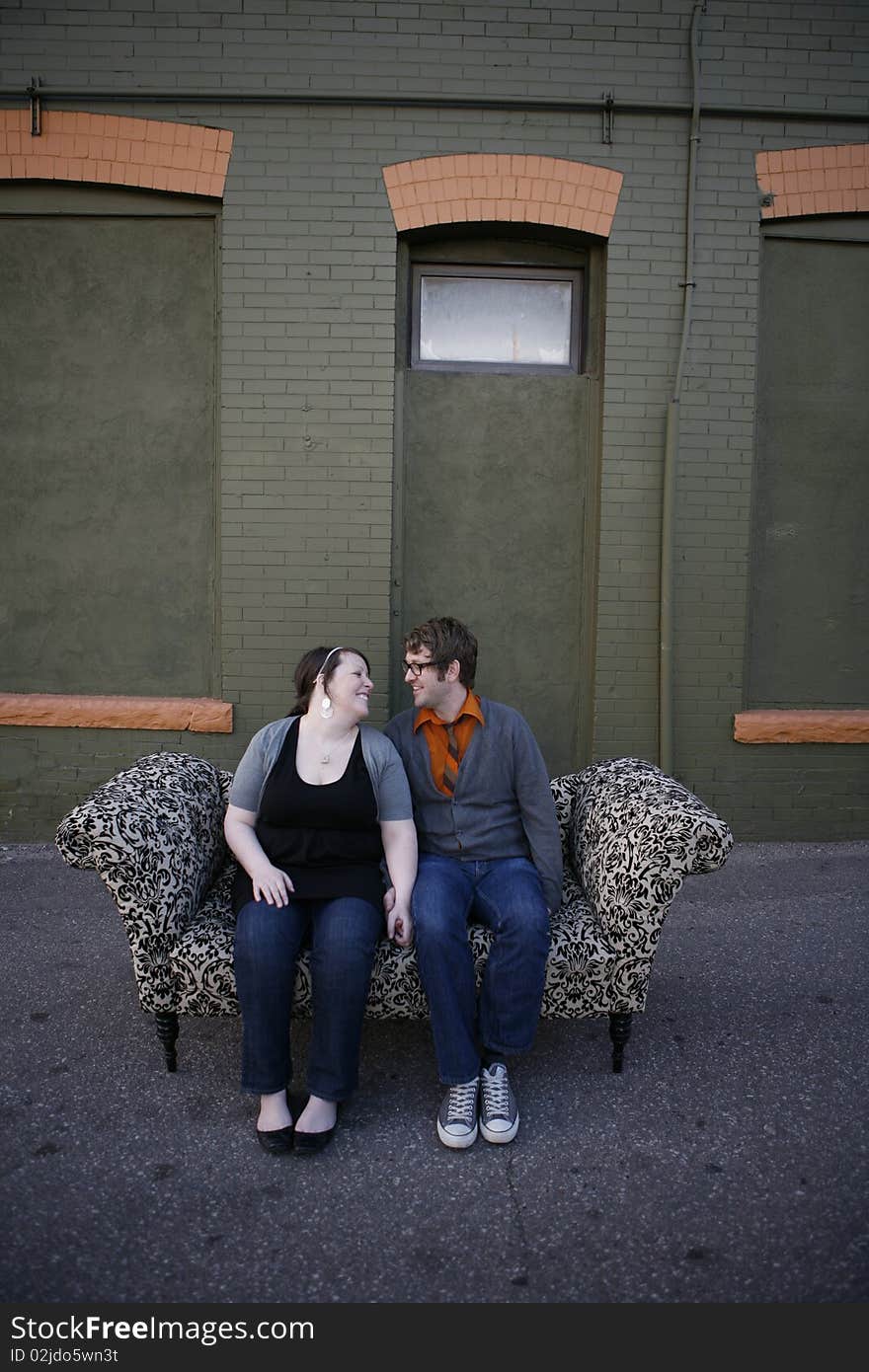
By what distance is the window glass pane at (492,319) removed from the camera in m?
5.77

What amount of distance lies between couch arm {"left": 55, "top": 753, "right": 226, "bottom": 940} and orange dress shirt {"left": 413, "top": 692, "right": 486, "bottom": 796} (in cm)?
81

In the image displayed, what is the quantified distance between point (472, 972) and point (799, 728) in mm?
3476

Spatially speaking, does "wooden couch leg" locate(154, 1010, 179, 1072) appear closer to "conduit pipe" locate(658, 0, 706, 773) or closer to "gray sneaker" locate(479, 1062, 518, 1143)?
"gray sneaker" locate(479, 1062, 518, 1143)

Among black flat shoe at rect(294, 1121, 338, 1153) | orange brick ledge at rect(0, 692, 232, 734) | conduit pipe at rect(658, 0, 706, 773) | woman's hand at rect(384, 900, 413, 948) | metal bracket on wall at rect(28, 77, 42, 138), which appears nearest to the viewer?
black flat shoe at rect(294, 1121, 338, 1153)

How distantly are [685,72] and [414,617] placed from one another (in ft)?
11.0

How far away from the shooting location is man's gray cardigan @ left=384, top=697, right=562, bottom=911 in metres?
3.23

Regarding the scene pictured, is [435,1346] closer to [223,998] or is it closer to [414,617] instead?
[223,998]

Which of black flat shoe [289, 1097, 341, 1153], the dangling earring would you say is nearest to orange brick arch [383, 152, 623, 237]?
the dangling earring

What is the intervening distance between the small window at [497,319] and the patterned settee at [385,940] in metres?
3.44

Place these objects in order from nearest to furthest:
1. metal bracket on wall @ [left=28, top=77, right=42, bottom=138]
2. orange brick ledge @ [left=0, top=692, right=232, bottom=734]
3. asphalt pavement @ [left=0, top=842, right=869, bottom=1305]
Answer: asphalt pavement @ [left=0, top=842, right=869, bottom=1305]
metal bracket on wall @ [left=28, top=77, right=42, bottom=138]
orange brick ledge @ [left=0, top=692, right=232, bottom=734]

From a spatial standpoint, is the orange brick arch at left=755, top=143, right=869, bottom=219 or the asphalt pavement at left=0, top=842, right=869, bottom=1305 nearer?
the asphalt pavement at left=0, top=842, right=869, bottom=1305

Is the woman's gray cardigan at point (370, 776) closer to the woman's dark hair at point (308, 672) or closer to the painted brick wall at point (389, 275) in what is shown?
the woman's dark hair at point (308, 672)

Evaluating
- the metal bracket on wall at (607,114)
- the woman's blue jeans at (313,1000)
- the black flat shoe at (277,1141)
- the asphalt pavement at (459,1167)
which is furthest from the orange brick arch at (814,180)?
the black flat shoe at (277,1141)

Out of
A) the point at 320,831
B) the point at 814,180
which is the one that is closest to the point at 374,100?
the point at 814,180
